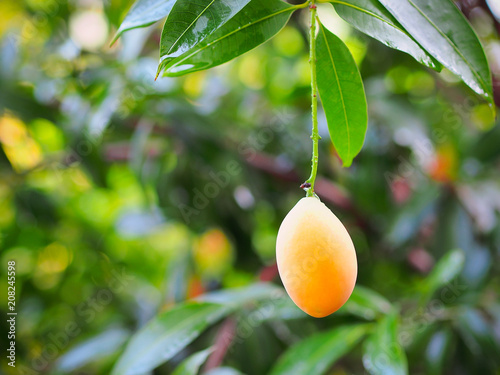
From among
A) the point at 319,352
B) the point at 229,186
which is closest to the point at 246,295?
the point at 319,352

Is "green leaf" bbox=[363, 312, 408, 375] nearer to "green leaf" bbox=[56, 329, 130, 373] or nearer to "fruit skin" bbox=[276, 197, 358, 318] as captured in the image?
"fruit skin" bbox=[276, 197, 358, 318]

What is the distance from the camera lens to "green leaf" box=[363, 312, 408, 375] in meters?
0.50

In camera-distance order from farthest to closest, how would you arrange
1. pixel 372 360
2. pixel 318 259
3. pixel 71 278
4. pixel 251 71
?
pixel 251 71 < pixel 71 278 < pixel 372 360 < pixel 318 259

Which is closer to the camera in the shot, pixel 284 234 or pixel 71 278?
pixel 284 234

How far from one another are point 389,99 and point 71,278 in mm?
917

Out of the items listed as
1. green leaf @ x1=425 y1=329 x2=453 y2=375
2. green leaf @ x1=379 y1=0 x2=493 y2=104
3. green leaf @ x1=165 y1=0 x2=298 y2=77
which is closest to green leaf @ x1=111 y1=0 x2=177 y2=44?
green leaf @ x1=165 y1=0 x2=298 y2=77

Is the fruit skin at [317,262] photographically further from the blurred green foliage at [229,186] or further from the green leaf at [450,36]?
the blurred green foliage at [229,186]

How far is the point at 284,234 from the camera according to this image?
0.33 m

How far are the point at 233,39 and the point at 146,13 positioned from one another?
7 centimetres

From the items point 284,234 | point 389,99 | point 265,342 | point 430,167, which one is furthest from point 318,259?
point 430,167

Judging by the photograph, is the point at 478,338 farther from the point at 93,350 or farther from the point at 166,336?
the point at 93,350

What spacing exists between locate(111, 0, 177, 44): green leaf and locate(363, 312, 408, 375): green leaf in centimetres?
41

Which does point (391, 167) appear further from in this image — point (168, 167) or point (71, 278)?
point (71, 278)

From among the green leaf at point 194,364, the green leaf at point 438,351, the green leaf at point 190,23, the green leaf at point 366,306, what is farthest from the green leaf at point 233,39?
the green leaf at point 438,351
